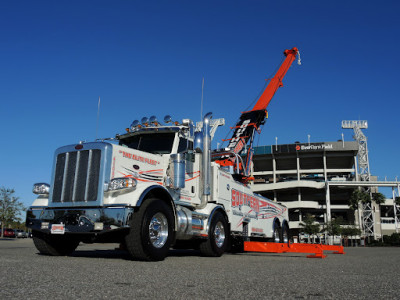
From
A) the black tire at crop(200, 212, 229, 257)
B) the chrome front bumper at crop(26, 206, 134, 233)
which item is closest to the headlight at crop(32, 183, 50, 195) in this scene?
the chrome front bumper at crop(26, 206, 134, 233)

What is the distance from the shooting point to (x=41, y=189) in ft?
26.7

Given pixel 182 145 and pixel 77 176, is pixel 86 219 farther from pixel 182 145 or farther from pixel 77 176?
pixel 182 145

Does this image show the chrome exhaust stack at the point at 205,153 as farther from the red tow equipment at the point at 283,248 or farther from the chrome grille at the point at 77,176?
the chrome grille at the point at 77,176

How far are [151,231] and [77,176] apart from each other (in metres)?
1.89

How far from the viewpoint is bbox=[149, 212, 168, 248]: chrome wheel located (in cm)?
754

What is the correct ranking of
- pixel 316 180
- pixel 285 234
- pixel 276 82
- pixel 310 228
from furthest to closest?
pixel 316 180, pixel 310 228, pixel 276 82, pixel 285 234

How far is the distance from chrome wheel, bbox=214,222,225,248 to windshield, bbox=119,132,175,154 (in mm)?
2538

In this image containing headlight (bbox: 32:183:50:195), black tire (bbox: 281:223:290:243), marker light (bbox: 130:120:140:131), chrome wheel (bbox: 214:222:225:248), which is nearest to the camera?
headlight (bbox: 32:183:50:195)

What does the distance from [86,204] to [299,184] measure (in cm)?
6059

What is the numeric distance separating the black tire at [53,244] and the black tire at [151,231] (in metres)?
2.36

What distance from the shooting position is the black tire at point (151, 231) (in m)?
7.04

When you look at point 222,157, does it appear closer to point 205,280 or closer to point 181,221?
point 181,221

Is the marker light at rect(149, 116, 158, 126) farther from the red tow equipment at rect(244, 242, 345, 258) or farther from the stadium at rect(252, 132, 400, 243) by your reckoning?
the stadium at rect(252, 132, 400, 243)

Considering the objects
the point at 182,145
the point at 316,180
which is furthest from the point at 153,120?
the point at 316,180
